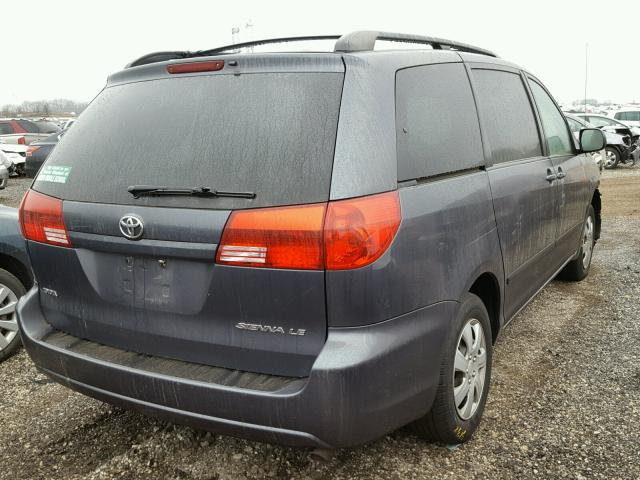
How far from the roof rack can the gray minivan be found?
0.02 m

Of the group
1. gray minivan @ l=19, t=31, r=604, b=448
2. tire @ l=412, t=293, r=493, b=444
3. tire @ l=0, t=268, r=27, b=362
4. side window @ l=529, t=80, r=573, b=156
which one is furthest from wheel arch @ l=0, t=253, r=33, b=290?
side window @ l=529, t=80, r=573, b=156

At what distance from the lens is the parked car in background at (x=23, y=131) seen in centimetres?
2036

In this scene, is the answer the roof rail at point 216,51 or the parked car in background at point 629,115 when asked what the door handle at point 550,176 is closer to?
the roof rail at point 216,51

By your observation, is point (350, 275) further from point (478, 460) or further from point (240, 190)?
point (478, 460)

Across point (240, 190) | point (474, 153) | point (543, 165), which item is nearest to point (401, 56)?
point (474, 153)

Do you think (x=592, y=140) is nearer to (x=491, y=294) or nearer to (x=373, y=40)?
(x=491, y=294)

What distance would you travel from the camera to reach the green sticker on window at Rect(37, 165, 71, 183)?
8.38 ft

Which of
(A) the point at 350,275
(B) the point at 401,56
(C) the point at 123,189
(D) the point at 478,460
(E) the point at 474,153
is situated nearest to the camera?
(A) the point at 350,275

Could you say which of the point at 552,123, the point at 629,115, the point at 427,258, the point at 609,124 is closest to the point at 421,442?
the point at 427,258

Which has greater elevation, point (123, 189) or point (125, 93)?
point (125, 93)

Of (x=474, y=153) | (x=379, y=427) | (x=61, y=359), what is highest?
(x=474, y=153)

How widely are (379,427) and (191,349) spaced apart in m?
0.76

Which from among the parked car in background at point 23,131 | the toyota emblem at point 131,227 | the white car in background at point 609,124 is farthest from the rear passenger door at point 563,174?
the parked car in background at point 23,131

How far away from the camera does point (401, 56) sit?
2.48m
